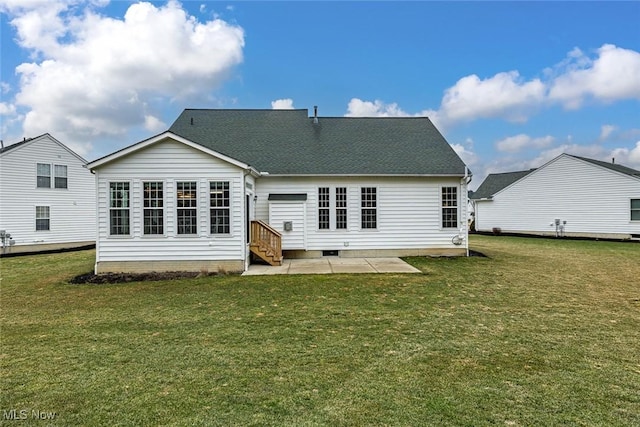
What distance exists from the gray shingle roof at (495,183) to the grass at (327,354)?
930 inches

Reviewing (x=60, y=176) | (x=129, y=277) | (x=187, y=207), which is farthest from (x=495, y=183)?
(x=60, y=176)

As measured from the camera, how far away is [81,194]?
2242 centimetres

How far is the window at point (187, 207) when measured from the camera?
1113 centimetres

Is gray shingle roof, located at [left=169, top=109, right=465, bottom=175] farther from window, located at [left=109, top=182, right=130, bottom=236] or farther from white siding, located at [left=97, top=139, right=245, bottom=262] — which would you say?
window, located at [left=109, top=182, right=130, bottom=236]

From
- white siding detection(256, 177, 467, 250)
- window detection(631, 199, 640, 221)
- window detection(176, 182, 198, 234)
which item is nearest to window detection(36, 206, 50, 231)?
window detection(176, 182, 198, 234)

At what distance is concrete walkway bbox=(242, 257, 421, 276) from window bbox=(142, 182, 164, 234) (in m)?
3.07

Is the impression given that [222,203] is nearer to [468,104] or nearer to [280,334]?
[280,334]

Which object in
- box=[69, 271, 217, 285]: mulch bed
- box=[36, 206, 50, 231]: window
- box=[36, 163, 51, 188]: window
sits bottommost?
box=[69, 271, 217, 285]: mulch bed

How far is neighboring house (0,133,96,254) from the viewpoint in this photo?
1936 centimetres

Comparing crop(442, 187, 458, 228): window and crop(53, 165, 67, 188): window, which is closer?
crop(442, 187, 458, 228): window

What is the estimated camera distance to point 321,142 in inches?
623

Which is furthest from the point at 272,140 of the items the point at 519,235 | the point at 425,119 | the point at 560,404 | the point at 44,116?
the point at 519,235

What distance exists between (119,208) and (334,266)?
6896 millimetres

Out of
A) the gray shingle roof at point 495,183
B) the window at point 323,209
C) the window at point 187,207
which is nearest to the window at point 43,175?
the window at point 187,207
